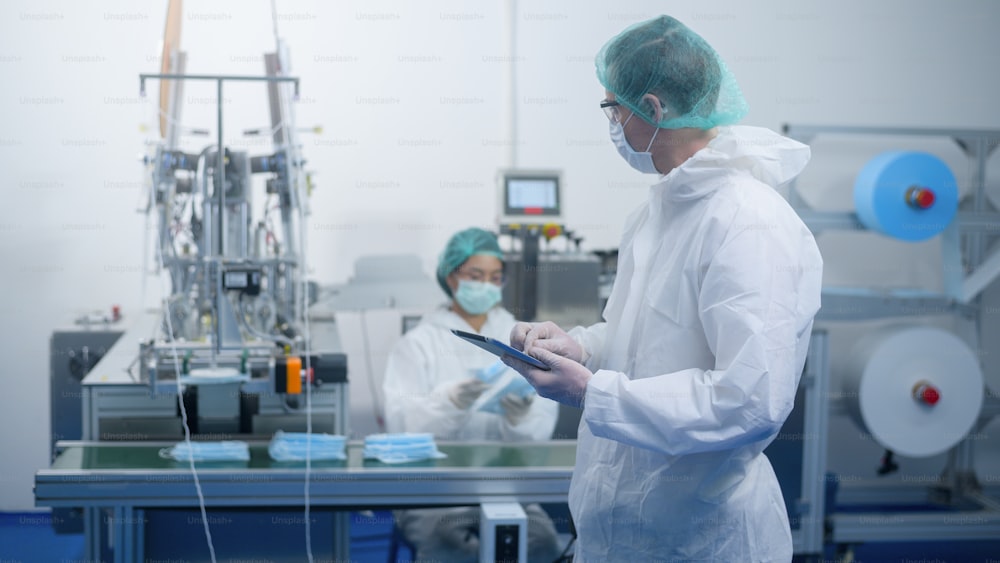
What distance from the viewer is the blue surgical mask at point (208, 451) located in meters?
1.88

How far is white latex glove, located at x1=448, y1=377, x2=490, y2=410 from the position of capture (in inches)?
88.6

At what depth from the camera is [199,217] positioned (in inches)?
82.9

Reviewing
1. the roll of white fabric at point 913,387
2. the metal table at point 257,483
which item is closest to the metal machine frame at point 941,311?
the roll of white fabric at point 913,387

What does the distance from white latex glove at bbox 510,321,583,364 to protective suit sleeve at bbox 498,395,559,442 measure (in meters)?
1.03

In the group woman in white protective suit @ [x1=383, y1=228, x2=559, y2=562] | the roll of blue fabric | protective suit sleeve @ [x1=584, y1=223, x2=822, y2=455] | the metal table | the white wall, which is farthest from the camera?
the white wall

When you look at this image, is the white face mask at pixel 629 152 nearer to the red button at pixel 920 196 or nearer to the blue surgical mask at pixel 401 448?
the blue surgical mask at pixel 401 448

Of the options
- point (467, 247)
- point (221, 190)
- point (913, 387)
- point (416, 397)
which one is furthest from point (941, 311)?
point (221, 190)

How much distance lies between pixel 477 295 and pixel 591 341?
1.21 metres

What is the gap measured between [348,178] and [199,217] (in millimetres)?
1456

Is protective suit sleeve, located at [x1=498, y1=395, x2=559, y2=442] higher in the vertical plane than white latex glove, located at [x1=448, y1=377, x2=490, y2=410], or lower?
lower

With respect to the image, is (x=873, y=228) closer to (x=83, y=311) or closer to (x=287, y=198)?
(x=287, y=198)

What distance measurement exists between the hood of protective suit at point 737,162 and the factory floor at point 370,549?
2029 millimetres

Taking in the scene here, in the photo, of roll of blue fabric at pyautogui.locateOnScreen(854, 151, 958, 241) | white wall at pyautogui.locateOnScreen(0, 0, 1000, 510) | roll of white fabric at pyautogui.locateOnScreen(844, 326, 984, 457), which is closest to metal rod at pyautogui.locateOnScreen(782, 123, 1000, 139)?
roll of blue fabric at pyautogui.locateOnScreen(854, 151, 958, 241)

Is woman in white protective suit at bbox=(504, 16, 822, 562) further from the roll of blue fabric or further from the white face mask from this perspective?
the roll of blue fabric
